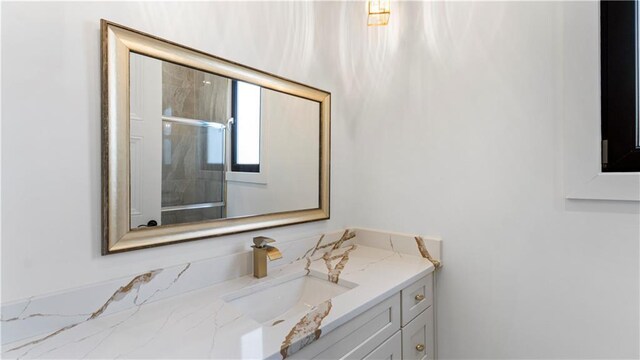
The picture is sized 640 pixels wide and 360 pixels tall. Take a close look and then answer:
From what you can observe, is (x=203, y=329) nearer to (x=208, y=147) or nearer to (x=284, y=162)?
(x=208, y=147)

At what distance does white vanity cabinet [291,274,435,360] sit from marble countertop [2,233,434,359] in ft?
0.12

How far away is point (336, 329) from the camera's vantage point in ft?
2.73

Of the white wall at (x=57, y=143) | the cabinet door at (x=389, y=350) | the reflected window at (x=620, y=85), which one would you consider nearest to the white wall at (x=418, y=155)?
the white wall at (x=57, y=143)

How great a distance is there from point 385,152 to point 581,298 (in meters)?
0.93

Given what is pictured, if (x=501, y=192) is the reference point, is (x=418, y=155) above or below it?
above

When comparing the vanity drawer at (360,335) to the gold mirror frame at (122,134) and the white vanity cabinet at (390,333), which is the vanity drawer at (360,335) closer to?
the white vanity cabinet at (390,333)

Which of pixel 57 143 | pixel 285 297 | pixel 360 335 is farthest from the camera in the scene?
pixel 285 297

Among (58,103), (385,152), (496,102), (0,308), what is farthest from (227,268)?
(496,102)

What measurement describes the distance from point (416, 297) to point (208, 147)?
96 cm

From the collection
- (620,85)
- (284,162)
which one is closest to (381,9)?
(284,162)

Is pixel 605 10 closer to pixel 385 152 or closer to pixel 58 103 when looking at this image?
pixel 385 152

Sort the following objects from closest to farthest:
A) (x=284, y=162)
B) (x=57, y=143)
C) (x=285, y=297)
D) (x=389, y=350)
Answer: (x=57, y=143) → (x=389, y=350) → (x=285, y=297) → (x=284, y=162)

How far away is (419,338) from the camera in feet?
4.00

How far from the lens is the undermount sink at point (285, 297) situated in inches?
40.5
